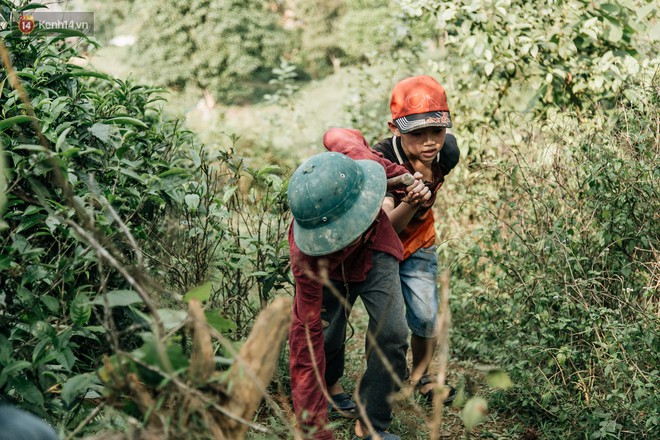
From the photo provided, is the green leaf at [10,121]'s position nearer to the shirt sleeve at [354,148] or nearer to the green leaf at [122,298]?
the green leaf at [122,298]

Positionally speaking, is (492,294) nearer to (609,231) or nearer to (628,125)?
(609,231)

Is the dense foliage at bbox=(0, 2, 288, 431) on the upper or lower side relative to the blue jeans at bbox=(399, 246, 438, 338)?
upper

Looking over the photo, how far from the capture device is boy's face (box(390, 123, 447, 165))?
3535mm

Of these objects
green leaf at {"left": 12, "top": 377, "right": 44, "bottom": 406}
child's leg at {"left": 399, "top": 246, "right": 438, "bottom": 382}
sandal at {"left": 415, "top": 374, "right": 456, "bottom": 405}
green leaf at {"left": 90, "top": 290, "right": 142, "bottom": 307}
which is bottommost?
sandal at {"left": 415, "top": 374, "right": 456, "bottom": 405}

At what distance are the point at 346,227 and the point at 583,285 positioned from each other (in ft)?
4.70

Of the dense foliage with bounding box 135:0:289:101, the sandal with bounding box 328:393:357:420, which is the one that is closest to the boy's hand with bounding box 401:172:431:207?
the sandal with bounding box 328:393:357:420

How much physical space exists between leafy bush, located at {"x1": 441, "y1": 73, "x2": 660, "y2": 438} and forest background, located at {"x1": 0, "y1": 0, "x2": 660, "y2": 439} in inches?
0.5

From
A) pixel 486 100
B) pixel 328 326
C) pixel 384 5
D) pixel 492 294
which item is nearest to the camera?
pixel 328 326

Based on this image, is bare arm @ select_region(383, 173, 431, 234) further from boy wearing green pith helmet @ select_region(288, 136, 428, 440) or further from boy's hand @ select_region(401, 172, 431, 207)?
boy wearing green pith helmet @ select_region(288, 136, 428, 440)

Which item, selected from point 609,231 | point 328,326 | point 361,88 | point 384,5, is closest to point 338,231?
point 328,326

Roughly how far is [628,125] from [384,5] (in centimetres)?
2076

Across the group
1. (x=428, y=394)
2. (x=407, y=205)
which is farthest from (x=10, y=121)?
(x=428, y=394)

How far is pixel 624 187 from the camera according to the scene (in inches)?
142

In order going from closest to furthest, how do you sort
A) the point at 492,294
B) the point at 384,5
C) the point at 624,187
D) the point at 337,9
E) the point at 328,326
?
the point at 328,326
the point at 624,187
the point at 492,294
the point at 384,5
the point at 337,9
